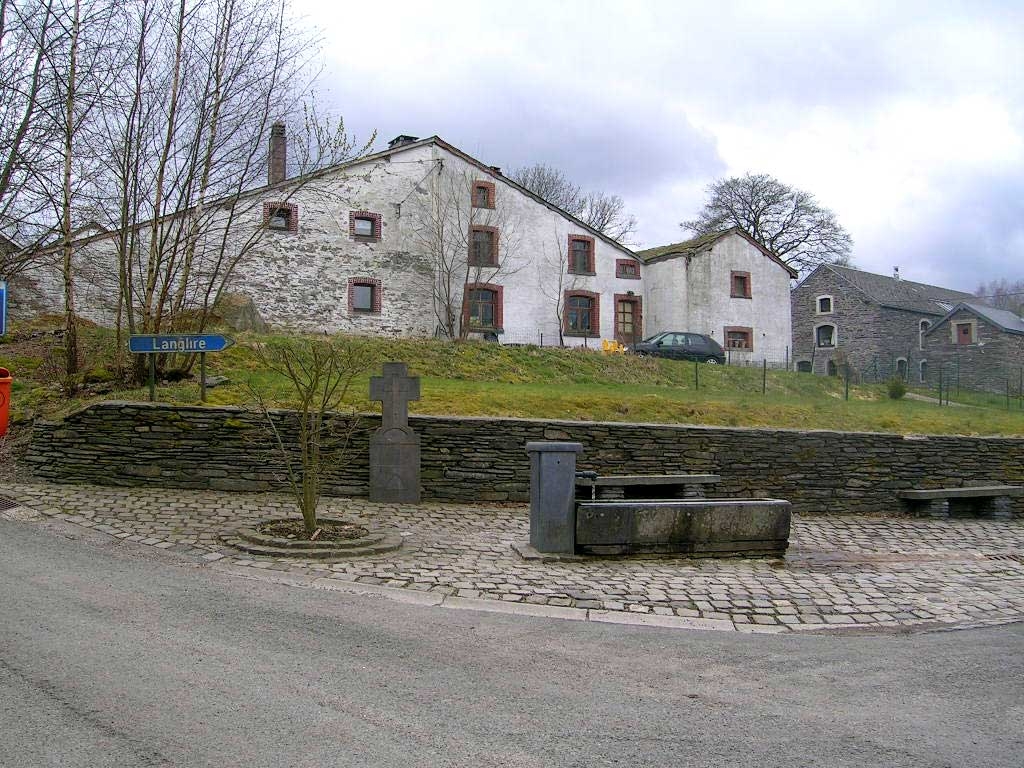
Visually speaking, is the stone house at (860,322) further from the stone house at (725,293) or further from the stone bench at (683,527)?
the stone bench at (683,527)

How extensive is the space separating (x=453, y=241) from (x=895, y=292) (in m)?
32.4

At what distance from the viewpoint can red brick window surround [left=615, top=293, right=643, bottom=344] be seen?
1486 inches

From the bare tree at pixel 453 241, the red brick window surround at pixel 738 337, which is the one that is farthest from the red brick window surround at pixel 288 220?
the red brick window surround at pixel 738 337

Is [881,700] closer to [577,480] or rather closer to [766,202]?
[577,480]

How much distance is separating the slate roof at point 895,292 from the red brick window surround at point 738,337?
43.6ft

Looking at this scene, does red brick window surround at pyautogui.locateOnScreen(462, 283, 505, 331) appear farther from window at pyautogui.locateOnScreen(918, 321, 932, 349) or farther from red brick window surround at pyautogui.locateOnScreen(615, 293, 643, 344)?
window at pyautogui.locateOnScreen(918, 321, 932, 349)

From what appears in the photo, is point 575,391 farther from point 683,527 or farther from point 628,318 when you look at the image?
point 628,318

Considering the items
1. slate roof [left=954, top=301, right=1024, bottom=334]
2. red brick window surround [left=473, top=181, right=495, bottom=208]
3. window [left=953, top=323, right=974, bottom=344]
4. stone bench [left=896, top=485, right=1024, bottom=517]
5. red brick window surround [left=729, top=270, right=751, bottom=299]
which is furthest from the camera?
window [left=953, top=323, right=974, bottom=344]

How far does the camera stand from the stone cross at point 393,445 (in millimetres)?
11906

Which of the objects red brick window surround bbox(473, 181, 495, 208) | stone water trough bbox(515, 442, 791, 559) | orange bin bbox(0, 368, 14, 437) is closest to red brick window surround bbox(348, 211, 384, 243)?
red brick window surround bbox(473, 181, 495, 208)

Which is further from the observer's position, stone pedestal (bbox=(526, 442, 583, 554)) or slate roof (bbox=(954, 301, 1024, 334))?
slate roof (bbox=(954, 301, 1024, 334))

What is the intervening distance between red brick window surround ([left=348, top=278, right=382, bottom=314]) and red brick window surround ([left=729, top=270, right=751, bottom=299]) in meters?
17.6

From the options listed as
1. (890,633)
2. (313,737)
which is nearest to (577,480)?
(890,633)

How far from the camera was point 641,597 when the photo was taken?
752cm
